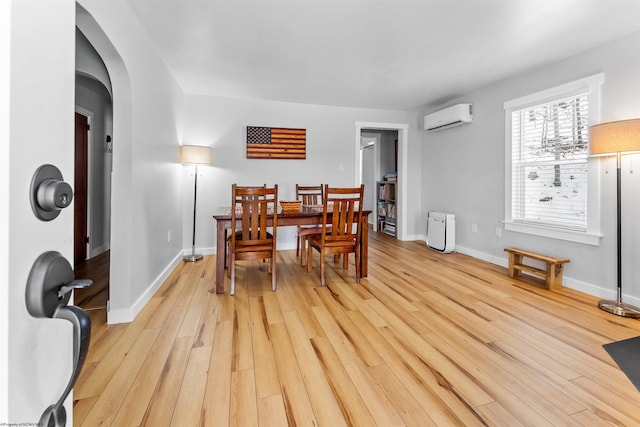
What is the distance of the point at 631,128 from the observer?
223 cm

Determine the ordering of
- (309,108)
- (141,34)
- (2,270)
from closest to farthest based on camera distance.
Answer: (2,270) < (141,34) < (309,108)

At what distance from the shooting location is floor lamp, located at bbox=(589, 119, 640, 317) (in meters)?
2.22

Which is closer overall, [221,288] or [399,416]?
[399,416]

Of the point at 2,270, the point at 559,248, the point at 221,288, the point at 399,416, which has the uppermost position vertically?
the point at 2,270

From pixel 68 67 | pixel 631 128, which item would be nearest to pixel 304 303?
pixel 68 67

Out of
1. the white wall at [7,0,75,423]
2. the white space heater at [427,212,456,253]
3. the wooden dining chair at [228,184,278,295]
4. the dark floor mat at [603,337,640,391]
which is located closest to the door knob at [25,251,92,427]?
the white wall at [7,0,75,423]

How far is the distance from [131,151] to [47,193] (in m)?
2.10

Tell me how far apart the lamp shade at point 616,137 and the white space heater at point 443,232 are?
201 cm

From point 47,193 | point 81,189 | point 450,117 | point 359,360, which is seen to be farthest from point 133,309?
point 450,117

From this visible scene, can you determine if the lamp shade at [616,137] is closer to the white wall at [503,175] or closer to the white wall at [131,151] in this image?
the white wall at [503,175]

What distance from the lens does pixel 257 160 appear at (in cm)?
443

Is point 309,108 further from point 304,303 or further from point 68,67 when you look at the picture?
point 68,67

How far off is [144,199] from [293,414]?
2048 mm

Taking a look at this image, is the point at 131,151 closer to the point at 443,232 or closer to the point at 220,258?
the point at 220,258
